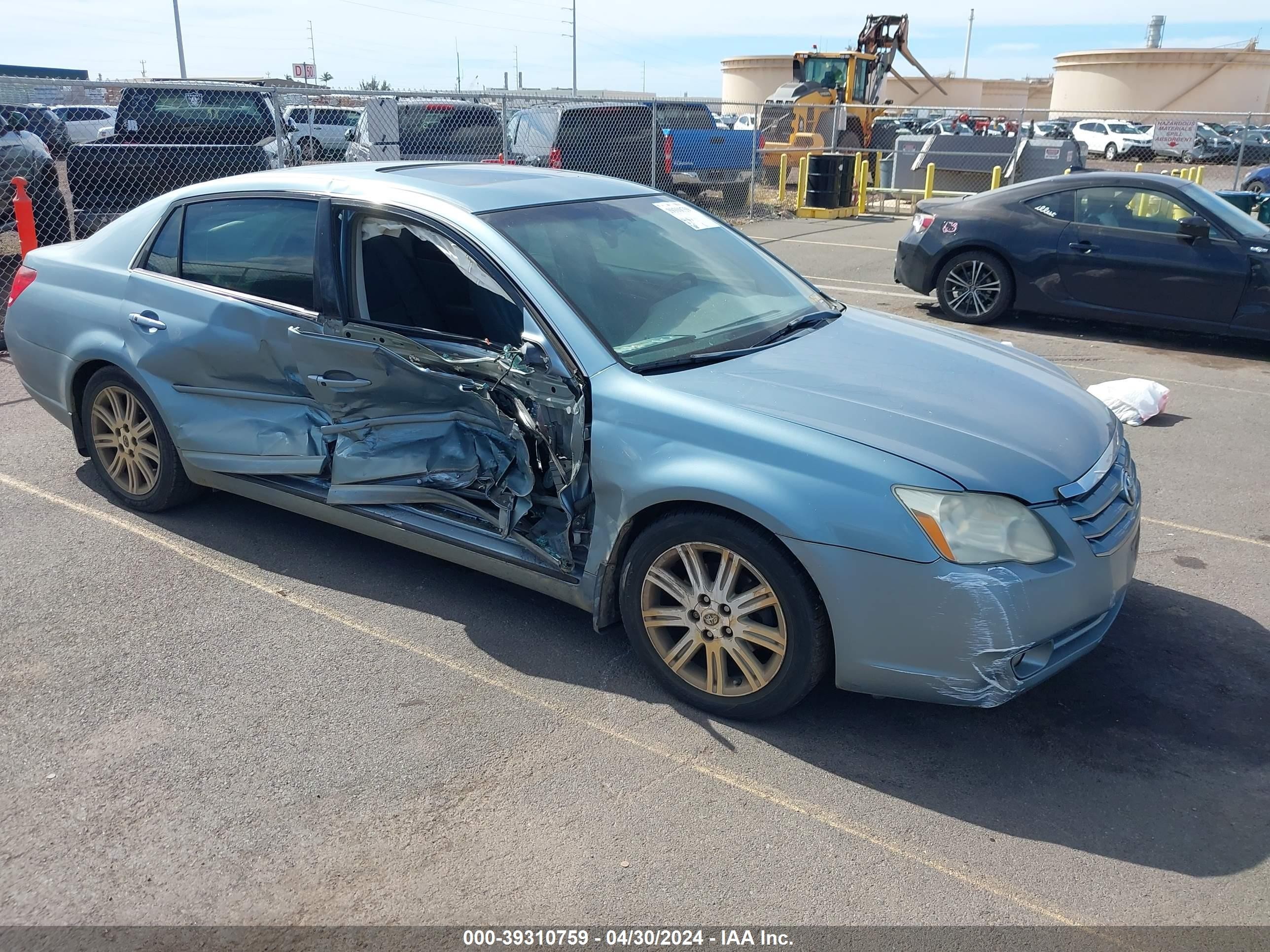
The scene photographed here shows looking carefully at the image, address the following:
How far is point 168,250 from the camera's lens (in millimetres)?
4867

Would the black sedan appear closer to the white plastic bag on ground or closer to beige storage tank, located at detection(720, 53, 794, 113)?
the white plastic bag on ground

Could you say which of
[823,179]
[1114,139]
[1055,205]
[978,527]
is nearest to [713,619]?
[978,527]

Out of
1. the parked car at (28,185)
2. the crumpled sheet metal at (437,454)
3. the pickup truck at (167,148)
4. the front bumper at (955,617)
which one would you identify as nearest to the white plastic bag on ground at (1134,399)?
the front bumper at (955,617)

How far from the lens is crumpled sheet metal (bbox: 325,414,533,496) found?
12.8ft

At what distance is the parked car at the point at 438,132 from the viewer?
1791 cm

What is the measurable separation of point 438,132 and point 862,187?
8.30 m

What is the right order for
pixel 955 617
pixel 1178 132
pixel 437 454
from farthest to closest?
pixel 1178 132 < pixel 437 454 < pixel 955 617

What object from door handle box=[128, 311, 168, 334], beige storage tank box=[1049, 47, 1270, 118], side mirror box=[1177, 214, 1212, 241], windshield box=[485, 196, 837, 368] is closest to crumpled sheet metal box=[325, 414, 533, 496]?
windshield box=[485, 196, 837, 368]

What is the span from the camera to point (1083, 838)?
2.97m

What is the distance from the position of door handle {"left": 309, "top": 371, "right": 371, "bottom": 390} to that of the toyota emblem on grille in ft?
9.22

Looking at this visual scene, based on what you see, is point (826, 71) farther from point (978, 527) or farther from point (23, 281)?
point (978, 527)

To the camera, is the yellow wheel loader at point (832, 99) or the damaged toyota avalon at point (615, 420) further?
the yellow wheel loader at point (832, 99)

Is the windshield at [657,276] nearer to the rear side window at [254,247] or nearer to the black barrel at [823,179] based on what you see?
the rear side window at [254,247]

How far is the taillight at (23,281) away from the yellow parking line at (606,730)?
3.57ft
